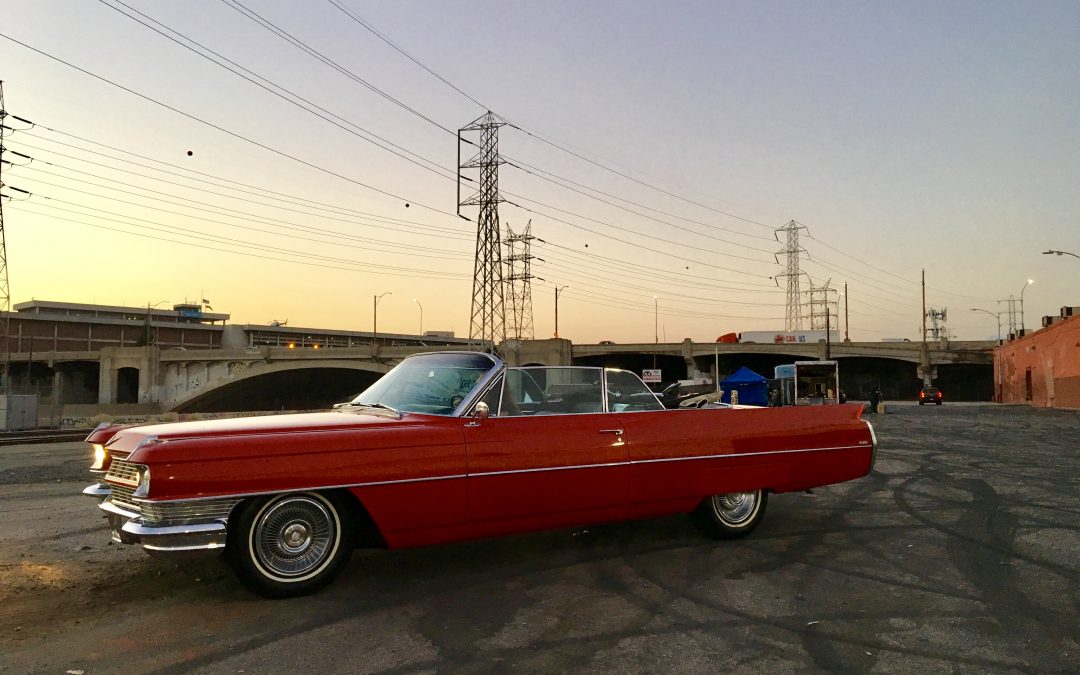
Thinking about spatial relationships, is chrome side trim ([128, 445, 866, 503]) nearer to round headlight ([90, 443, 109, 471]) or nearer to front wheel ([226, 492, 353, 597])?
front wheel ([226, 492, 353, 597])

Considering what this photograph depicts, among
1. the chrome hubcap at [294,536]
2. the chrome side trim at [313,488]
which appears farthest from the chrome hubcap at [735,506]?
the chrome hubcap at [294,536]

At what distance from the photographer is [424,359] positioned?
5598 millimetres

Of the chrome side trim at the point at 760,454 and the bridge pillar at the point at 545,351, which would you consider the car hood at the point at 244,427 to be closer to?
the chrome side trim at the point at 760,454

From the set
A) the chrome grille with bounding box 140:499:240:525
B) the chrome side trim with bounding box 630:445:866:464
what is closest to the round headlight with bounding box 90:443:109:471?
the chrome grille with bounding box 140:499:240:525

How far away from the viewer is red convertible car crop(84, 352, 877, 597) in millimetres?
3910

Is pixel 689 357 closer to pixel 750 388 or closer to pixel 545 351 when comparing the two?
pixel 545 351

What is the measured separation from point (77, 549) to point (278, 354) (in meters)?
51.9

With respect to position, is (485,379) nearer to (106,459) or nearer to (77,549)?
(106,459)

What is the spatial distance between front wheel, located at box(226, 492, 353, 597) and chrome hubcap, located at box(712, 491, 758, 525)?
3052 millimetres

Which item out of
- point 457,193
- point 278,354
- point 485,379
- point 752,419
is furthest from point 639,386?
point 278,354

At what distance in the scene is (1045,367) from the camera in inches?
1598

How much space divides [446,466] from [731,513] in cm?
271

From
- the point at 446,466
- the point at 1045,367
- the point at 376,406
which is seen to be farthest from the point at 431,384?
the point at 1045,367

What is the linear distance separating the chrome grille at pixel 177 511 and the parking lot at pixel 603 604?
578 millimetres
